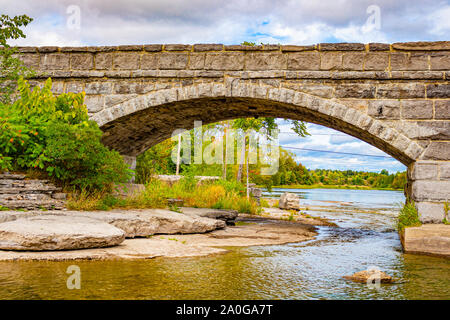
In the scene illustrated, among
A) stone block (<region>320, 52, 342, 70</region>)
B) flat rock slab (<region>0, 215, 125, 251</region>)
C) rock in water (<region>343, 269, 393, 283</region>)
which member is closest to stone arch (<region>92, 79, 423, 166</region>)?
stone block (<region>320, 52, 342, 70</region>)

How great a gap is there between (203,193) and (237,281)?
26.3 ft

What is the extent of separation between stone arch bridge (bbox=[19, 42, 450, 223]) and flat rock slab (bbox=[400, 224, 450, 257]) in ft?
1.36

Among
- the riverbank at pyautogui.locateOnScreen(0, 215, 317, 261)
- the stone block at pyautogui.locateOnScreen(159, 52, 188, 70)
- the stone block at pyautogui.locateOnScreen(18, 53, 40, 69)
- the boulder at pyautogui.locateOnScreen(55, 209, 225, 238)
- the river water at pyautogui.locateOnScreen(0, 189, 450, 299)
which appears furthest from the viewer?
the stone block at pyautogui.locateOnScreen(18, 53, 40, 69)

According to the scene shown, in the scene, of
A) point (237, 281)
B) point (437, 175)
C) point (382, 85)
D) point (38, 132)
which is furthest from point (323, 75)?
point (38, 132)

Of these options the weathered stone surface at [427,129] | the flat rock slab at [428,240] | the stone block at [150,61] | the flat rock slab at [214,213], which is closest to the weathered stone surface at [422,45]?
the weathered stone surface at [427,129]

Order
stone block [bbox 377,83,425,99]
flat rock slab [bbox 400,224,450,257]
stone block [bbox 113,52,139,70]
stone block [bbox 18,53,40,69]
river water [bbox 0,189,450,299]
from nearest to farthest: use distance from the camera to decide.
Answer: river water [bbox 0,189,450,299]
flat rock slab [bbox 400,224,450,257]
stone block [bbox 377,83,425,99]
stone block [bbox 113,52,139,70]
stone block [bbox 18,53,40,69]

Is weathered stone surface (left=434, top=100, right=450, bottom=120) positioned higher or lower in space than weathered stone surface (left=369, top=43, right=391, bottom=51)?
lower

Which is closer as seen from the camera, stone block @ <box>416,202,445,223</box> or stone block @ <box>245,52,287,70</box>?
stone block @ <box>416,202,445,223</box>

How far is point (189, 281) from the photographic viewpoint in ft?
14.9

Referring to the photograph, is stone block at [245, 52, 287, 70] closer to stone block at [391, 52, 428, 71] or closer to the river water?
stone block at [391, 52, 428, 71]

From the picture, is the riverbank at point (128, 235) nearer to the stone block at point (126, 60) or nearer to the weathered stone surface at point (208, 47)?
the stone block at point (126, 60)

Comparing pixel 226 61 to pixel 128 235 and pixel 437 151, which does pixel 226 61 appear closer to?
pixel 128 235

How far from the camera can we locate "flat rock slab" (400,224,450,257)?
6.93 metres
